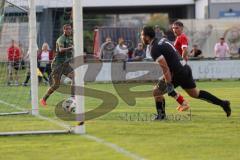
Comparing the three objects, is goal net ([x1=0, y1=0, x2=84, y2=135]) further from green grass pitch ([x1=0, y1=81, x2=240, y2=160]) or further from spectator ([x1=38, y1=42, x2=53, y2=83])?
spectator ([x1=38, y1=42, x2=53, y2=83])

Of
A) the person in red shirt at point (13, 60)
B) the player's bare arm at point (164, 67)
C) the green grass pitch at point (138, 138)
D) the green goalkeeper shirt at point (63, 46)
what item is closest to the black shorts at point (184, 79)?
the player's bare arm at point (164, 67)

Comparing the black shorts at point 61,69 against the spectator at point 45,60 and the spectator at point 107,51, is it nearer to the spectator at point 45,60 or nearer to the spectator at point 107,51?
the spectator at point 45,60

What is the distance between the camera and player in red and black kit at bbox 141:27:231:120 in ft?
41.7

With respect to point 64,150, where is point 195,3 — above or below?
above

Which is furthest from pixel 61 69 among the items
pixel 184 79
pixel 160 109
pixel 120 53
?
pixel 120 53

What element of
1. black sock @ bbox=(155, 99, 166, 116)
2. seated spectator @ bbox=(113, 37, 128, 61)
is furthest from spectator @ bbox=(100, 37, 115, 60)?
black sock @ bbox=(155, 99, 166, 116)

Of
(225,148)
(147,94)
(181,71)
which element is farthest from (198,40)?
A: (225,148)

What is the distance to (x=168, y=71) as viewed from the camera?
12.7 metres

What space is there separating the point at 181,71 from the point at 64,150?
12.8 ft

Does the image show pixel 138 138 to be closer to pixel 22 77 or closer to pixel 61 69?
pixel 61 69

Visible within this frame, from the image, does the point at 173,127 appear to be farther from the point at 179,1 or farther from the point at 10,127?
the point at 179,1

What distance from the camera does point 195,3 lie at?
148 feet

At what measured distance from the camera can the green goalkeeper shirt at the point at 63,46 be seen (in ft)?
53.7

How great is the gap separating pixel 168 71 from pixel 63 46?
4.39 metres
